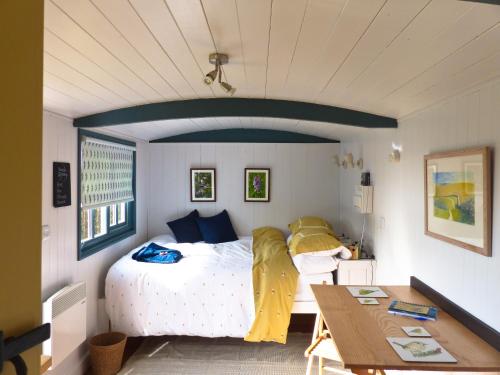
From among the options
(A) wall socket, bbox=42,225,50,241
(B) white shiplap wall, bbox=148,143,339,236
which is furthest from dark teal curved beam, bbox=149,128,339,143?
(A) wall socket, bbox=42,225,50,241

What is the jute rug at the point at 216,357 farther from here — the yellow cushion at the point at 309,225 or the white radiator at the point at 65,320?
the yellow cushion at the point at 309,225

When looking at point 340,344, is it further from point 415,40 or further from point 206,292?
point 206,292

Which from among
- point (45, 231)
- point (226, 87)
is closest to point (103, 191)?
point (45, 231)

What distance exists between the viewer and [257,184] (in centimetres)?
461

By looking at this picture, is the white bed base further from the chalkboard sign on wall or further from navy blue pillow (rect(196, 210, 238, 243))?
the chalkboard sign on wall

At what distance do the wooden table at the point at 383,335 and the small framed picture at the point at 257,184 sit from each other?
7.76ft

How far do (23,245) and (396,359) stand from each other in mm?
1497

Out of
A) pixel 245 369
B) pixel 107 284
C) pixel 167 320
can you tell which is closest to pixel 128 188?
pixel 107 284

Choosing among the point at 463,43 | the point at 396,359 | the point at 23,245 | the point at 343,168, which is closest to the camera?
the point at 23,245

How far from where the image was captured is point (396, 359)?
152cm

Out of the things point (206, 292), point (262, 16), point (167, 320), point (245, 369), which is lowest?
point (245, 369)

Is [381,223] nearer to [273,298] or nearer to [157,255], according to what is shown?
[273,298]

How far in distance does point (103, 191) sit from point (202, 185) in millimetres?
1499

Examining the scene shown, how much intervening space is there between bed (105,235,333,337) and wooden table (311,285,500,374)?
0.87 metres
